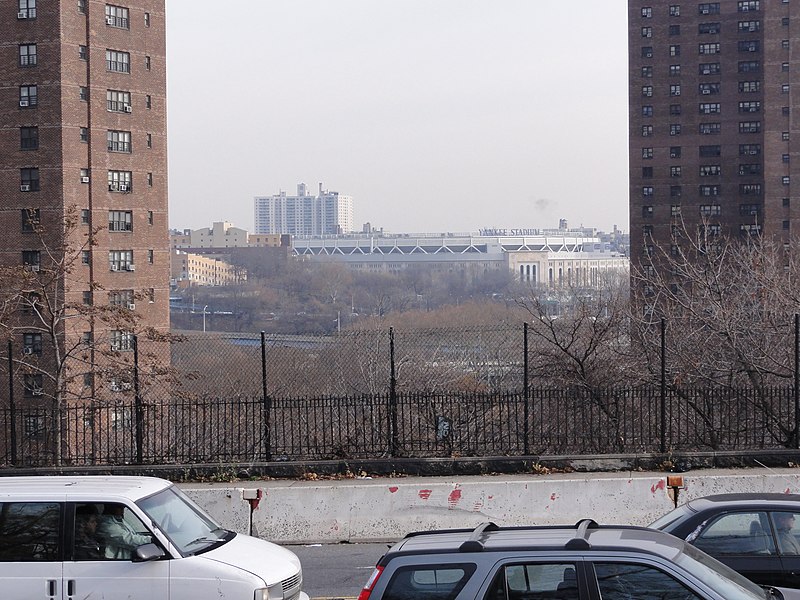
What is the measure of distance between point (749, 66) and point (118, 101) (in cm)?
6870

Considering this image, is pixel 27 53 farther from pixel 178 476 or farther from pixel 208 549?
pixel 208 549

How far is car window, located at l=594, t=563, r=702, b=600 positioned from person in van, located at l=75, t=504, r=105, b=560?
4396 mm

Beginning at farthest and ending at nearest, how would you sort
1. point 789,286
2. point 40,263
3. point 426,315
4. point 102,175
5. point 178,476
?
point 426,315
point 102,175
point 40,263
point 789,286
point 178,476

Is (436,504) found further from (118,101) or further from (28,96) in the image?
(118,101)

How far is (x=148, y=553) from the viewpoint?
8773mm

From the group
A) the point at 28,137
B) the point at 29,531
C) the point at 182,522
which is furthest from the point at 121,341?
the point at 28,137

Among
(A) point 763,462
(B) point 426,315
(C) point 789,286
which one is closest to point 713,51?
(B) point 426,315

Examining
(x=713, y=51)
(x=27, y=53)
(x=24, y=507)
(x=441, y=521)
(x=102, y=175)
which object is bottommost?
(x=441, y=521)

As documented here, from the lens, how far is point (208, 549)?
924 cm

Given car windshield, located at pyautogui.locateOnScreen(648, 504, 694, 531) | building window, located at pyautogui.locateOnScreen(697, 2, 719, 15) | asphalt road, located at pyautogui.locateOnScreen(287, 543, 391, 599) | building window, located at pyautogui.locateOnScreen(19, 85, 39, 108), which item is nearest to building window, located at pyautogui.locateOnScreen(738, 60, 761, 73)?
building window, located at pyautogui.locateOnScreen(697, 2, 719, 15)

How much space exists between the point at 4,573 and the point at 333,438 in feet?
25.5

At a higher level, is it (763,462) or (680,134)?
(680,134)

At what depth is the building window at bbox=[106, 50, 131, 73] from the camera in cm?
7031

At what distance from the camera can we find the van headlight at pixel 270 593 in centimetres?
885
